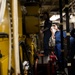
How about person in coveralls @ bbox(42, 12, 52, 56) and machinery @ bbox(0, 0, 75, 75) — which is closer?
machinery @ bbox(0, 0, 75, 75)

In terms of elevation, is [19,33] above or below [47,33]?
above

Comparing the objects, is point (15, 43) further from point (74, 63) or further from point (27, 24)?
point (74, 63)

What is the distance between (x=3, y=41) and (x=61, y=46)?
335cm

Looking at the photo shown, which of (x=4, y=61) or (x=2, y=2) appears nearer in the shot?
(x=2, y=2)

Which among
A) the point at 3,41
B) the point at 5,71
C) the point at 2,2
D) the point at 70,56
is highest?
the point at 2,2

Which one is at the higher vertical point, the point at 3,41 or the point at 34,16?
the point at 34,16

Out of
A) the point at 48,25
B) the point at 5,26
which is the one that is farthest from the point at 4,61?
the point at 48,25

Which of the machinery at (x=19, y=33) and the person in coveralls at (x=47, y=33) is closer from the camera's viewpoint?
the machinery at (x=19, y=33)

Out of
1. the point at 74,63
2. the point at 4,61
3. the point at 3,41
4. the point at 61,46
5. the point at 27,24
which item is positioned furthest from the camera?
the point at 61,46

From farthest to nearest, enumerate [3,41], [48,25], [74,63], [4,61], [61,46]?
[48,25], [61,46], [74,63], [3,41], [4,61]

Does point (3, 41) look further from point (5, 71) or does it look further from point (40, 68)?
point (40, 68)

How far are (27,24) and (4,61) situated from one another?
2.38m

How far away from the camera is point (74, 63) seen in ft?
14.8

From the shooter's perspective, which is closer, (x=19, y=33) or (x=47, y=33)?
(x=19, y=33)
